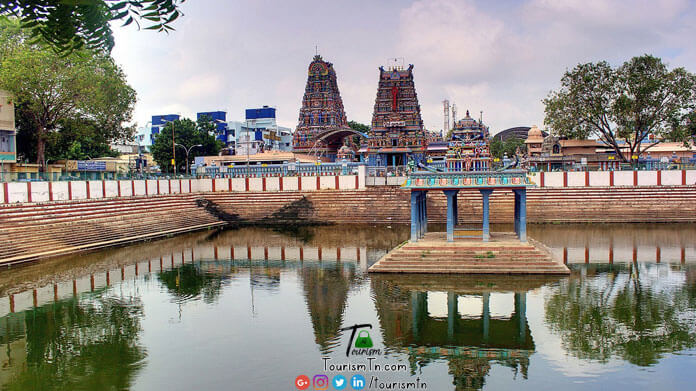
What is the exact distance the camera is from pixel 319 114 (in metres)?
65.9

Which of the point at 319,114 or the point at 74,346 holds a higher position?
the point at 319,114

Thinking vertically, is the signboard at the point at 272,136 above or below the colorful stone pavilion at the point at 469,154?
above

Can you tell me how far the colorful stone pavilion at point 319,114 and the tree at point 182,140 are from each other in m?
9.97

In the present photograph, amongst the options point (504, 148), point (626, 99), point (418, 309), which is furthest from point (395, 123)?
point (418, 309)

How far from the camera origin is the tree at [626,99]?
42.4 meters

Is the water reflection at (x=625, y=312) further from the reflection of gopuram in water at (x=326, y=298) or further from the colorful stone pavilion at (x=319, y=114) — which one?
the colorful stone pavilion at (x=319, y=114)

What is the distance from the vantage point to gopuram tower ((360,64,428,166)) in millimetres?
58250

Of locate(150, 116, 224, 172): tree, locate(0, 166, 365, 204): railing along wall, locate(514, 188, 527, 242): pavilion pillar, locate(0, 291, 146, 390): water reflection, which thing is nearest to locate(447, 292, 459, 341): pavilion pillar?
locate(514, 188, 527, 242): pavilion pillar

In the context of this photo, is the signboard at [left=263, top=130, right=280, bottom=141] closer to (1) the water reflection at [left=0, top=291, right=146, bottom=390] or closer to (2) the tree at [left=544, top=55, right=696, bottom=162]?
(2) the tree at [left=544, top=55, right=696, bottom=162]

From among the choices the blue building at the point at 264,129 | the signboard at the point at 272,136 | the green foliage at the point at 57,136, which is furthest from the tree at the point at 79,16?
the signboard at the point at 272,136
